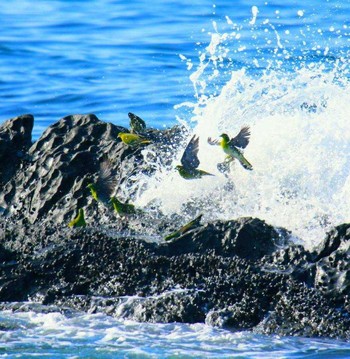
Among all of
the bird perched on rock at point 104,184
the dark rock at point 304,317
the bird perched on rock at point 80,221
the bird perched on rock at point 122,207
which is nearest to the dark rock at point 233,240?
the dark rock at point 304,317

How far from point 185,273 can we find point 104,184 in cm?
122

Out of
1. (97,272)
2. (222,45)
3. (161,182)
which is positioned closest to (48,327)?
(97,272)

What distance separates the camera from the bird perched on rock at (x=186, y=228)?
6.52 metres

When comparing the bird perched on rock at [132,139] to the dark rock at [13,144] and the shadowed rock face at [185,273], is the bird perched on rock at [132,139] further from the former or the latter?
the dark rock at [13,144]

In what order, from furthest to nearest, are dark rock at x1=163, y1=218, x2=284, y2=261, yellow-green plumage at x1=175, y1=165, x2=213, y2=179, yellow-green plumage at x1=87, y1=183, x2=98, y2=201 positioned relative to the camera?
yellow-green plumage at x1=175, y1=165, x2=213, y2=179
yellow-green plumage at x1=87, y1=183, x2=98, y2=201
dark rock at x1=163, y1=218, x2=284, y2=261

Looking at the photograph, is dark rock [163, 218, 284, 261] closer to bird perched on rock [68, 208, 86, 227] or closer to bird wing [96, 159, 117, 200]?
bird perched on rock [68, 208, 86, 227]

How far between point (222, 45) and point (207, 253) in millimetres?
8954

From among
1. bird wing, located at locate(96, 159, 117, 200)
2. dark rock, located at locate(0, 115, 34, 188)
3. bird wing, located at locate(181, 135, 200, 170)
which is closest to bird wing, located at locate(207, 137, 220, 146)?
bird wing, located at locate(181, 135, 200, 170)

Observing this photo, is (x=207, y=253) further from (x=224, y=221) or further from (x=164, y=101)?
(x=164, y=101)

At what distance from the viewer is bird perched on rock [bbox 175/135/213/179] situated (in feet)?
23.7

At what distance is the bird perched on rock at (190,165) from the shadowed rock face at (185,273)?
46cm

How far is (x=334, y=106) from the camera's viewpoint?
26.2 feet

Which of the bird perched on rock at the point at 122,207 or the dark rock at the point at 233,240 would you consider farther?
the bird perched on rock at the point at 122,207

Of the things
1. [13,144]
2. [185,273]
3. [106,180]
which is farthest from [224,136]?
[13,144]
